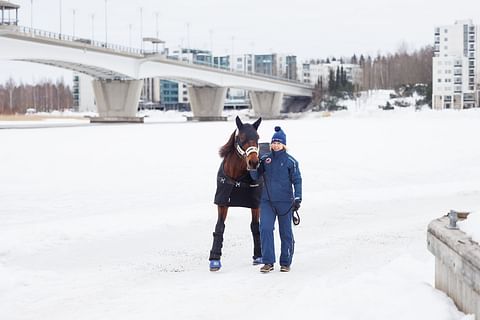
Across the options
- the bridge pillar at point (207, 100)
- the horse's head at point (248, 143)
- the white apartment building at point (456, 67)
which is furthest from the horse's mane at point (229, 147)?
the white apartment building at point (456, 67)

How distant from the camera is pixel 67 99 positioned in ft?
576

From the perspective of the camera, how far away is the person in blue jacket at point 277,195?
8094 millimetres

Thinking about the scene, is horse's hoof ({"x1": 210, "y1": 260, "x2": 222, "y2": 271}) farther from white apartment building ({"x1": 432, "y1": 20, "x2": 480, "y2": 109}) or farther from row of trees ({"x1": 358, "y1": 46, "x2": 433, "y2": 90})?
row of trees ({"x1": 358, "y1": 46, "x2": 433, "y2": 90})

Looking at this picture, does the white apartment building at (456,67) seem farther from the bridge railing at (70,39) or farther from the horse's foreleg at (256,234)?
the horse's foreleg at (256,234)

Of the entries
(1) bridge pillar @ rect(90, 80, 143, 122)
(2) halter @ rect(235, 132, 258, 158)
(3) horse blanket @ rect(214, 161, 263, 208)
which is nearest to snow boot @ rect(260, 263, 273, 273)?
(3) horse blanket @ rect(214, 161, 263, 208)

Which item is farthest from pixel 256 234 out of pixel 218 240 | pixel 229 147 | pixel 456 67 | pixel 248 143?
pixel 456 67

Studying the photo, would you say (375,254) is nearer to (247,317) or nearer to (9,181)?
(247,317)

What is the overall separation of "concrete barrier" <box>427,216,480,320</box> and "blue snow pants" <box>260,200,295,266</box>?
2295mm

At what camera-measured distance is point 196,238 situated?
11039 mm

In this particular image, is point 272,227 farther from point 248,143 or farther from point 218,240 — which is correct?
point 248,143

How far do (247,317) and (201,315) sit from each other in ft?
1.57

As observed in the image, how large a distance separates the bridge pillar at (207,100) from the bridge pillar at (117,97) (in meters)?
20.2

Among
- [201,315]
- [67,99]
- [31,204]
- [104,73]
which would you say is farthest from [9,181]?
[67,99]

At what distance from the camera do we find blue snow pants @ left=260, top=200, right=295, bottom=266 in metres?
8.11
